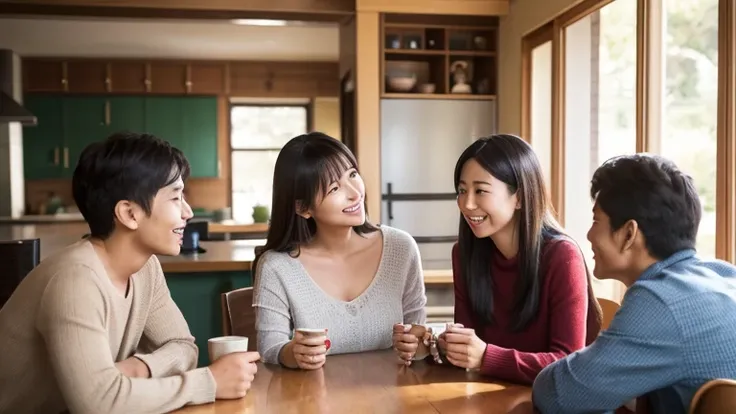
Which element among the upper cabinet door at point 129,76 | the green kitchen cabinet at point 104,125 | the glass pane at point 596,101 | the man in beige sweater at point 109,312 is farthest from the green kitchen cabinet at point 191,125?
the man in beige sweater at point 109,312

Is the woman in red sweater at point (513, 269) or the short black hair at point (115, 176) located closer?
the short black hair at point (115, 176)

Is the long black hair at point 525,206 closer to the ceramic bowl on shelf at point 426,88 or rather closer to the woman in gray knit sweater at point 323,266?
the woman in gray knit sweater at point 323,266

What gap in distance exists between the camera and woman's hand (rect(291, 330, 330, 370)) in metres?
1.64

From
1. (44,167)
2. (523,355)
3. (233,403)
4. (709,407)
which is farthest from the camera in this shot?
(44,167)

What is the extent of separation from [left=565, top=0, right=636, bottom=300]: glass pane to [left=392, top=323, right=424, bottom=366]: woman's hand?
2335mm

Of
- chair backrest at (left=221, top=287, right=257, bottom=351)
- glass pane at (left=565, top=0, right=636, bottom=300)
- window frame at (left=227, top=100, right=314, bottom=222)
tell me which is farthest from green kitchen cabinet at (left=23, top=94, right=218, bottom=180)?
chair backrest at (left=221, top=287, right=257, bottom=351)

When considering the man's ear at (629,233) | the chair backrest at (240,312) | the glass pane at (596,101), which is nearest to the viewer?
the man's ear at (629,233)

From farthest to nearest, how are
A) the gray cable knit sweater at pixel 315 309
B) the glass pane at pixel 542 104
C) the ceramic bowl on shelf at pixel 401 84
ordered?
1. the ceramic bowl on shelf at pixel 401 84
2. the glass pane at pixel 542 104
3. the gray cable knit sweater at pixel 315 309

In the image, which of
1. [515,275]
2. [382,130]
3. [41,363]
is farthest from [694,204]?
[382,130]

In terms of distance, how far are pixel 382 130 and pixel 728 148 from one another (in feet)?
9.47

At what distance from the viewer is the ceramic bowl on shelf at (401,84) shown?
18.2 feet

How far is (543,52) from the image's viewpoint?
5.01 meters

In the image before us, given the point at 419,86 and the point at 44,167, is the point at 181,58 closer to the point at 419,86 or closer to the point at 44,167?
the point at 44,167

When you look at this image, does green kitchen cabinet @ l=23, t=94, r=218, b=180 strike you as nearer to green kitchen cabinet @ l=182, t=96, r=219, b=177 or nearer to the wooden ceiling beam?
green kitchen cabinet @ l=182, t=96, r=219, b=177
